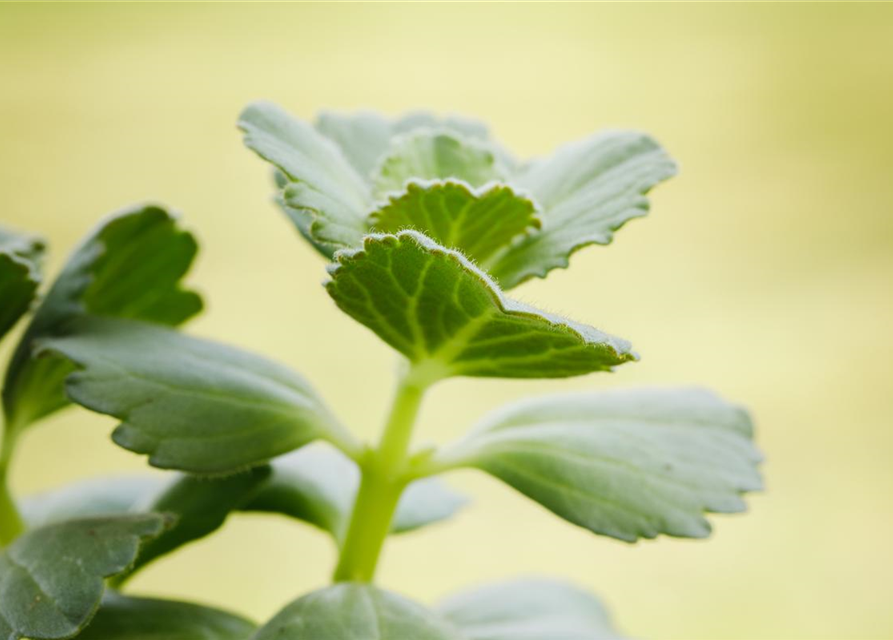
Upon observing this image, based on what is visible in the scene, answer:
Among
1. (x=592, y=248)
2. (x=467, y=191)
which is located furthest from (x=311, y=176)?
(x=592, y=248)

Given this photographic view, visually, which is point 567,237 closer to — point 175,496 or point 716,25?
point 175,496

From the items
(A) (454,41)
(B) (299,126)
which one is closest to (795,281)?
(A) (454,41)

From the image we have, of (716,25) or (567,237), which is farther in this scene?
(716,25)

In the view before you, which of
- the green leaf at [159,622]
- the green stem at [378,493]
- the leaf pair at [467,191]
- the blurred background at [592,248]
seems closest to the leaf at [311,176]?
the leaf pair at [467,191]

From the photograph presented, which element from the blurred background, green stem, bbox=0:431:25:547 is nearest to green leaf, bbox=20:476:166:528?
green stem, bbox=0:431:25:547

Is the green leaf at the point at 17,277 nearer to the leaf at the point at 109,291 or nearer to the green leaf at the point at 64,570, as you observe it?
the leaf at the point at 109,291

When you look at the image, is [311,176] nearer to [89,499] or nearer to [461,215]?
[461,215]

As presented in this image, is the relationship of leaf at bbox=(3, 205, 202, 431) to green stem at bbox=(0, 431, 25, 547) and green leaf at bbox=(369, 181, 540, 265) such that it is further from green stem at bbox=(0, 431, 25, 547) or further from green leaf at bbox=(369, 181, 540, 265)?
green leaf at bbox=(369, 181, 540, 265)

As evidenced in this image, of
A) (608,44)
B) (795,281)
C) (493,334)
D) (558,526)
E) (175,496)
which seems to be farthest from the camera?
(608,44)

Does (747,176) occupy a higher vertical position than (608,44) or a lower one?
lower
